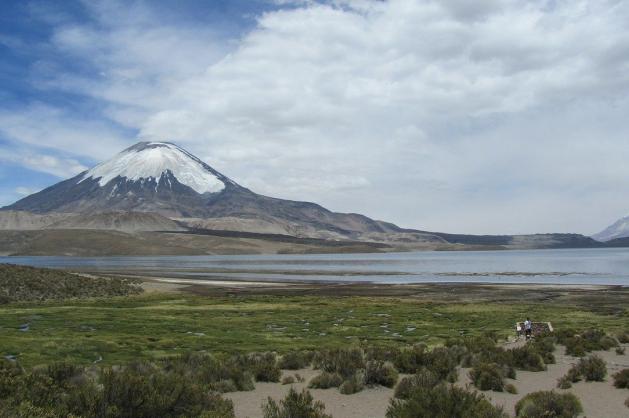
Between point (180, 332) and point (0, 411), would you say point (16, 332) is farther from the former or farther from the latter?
point (0, 411)

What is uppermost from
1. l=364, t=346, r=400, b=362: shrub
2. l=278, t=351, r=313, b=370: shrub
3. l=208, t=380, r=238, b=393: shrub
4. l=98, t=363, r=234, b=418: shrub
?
l=98, t=363, r=234, b=418: shrub

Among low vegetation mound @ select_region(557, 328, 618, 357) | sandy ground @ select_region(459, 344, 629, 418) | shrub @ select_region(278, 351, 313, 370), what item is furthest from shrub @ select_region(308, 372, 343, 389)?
low vegetation mound @ select_region(557, 328, 618, 357)

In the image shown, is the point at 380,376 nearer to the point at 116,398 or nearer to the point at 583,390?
the point at 583,390

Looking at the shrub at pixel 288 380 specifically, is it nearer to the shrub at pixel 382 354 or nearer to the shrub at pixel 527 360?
the shrub at pixel 382 354

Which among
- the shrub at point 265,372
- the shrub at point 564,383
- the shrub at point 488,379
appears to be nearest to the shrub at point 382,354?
the shrub at point 265,372

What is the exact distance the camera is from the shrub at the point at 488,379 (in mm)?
16516

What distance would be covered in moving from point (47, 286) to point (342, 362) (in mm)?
50143

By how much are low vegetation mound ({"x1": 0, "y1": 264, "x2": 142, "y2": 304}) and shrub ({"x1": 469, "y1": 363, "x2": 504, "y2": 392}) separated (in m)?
45.8

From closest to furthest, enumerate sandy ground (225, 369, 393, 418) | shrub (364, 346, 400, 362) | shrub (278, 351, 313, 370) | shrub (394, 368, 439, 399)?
sandy ground (225, 369, 393, 418)
shrub (394, 368, 439, 399)
shrub (364, 346, 400, 362)
shrub (278, 351, 313, 370)

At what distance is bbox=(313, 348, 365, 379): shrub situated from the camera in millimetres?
18303

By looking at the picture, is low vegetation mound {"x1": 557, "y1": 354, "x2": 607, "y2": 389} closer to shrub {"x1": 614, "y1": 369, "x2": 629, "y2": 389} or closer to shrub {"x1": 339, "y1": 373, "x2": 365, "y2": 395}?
shrub {"x1": 614, "y1": 369, "x2": 629, "y2": 389}

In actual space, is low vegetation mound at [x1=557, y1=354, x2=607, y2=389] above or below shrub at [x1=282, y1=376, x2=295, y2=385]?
above

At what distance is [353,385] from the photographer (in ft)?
54.1

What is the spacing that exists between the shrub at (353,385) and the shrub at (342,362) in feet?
2.64
